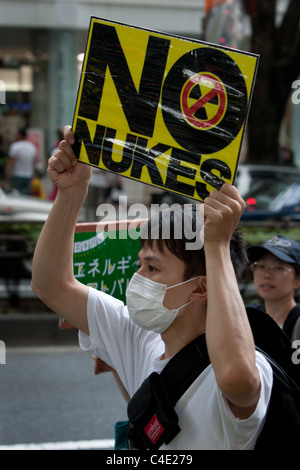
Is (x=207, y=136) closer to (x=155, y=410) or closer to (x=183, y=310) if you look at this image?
(x=183, y=310)

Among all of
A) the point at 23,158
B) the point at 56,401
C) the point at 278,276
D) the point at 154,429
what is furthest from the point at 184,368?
the point at 23,158

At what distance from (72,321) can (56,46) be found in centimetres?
1901

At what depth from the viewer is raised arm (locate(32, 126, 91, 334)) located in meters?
2.45

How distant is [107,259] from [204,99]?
138cm

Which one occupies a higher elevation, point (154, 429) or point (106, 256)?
point (106, 256)

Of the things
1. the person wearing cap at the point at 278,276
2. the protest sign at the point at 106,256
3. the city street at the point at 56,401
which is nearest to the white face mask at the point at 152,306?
the protest sign at the point at 106,256

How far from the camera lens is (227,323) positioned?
73.3 inches

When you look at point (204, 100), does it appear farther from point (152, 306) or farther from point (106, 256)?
point (106, 256)

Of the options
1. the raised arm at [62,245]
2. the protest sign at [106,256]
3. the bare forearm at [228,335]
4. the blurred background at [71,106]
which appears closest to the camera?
the bare forearm at [228,335]

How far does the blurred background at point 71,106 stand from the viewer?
26.3 ft

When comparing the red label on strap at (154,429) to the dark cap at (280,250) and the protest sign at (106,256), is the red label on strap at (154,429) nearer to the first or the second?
the protest sign at (106,256)

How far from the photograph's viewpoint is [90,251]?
3.47m

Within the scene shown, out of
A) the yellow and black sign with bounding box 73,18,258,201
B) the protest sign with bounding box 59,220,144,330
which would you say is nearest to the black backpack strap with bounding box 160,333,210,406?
the yellow and black sign with bounding box 73,18,258,201

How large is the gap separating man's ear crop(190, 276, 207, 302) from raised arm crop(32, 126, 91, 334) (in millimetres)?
459
